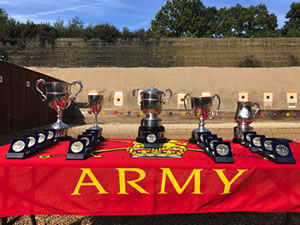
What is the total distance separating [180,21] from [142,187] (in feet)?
111

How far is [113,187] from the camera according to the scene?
1212 millimetres

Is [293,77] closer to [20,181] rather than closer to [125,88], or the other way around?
[125,88]

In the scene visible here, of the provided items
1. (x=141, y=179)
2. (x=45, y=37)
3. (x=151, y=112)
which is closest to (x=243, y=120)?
(x=151, y=112)

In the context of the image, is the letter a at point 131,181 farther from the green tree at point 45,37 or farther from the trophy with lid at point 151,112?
the green tree at point 45,37

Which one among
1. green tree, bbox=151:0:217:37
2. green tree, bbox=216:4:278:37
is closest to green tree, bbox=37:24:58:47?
green tree, bbox=151:0:217:37

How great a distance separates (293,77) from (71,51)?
1627 cm

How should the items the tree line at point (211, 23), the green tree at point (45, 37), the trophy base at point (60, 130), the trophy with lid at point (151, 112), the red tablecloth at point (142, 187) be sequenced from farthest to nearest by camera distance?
the tree line at point (211, 23) → the green tree at point (45, 37) → the trophy base at point (60, 130) → the trophy with lid at point (151, 112) → the red tablecloth at point (142, 187)

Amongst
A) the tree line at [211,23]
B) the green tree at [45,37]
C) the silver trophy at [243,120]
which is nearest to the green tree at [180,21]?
the tree line at [211,23]

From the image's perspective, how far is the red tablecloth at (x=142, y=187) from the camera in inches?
46.9

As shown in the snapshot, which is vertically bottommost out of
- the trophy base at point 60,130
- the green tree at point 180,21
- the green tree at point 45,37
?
the trophy base at point 60,130

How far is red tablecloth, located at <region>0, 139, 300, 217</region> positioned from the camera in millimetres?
1191

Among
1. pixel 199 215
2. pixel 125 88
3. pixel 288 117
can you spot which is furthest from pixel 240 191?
pixel 125 88

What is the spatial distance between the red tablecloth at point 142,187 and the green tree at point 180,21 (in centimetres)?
3220

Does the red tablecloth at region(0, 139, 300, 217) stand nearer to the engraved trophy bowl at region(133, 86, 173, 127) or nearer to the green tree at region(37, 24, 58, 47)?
the engraved trophy bowl at region(133, 86, 173, 127)
